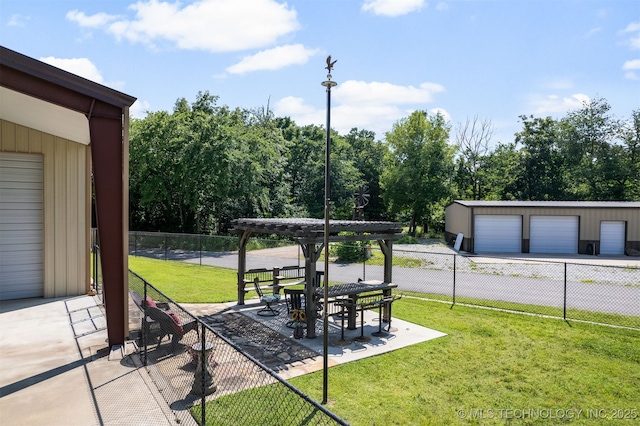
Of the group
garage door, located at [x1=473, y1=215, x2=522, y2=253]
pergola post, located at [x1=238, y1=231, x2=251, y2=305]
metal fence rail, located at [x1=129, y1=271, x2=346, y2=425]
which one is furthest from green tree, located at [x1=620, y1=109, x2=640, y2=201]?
metal fence rail, located at [x1=129, y1=271, x2=346, y2=425]

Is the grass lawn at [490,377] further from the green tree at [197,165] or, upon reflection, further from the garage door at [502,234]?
the green tree at [197,165]

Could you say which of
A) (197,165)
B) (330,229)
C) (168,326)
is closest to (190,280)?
(330,229)

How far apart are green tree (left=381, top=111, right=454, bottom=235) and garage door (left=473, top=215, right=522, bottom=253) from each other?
34.4 feet

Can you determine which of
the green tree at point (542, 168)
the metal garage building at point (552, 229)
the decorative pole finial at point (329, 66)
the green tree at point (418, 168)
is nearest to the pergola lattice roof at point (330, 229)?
the decorative pole finial at point (329, 66)

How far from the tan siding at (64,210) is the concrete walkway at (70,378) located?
2084mm

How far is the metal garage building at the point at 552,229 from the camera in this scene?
25.2 meters

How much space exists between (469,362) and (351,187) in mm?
30689

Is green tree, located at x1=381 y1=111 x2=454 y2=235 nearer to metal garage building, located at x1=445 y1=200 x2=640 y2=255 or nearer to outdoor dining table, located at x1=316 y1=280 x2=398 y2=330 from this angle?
metal garage building, located at x1=445 y1=200 x2=640 y2=255

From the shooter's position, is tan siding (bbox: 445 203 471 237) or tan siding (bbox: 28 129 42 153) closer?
tan siding (bbox: 28 129 42 153)

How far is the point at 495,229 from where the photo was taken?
2545 centimetres

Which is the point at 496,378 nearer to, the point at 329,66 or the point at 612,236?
the point at 329,66

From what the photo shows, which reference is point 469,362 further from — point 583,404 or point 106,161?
point 106,161

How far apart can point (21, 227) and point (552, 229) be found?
2642cm

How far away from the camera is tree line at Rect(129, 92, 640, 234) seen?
84.1 ft
